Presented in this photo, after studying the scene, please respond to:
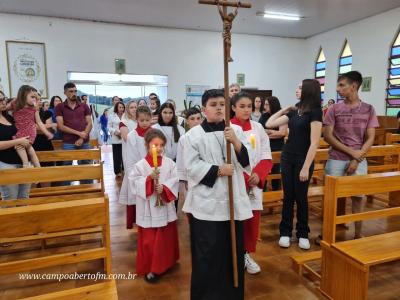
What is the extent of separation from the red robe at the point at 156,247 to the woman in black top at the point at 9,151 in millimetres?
1504

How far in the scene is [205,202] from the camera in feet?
5.61

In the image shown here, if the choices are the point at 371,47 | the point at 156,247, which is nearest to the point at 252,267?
the point at 156,247

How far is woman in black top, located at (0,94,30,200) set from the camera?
2.96 m

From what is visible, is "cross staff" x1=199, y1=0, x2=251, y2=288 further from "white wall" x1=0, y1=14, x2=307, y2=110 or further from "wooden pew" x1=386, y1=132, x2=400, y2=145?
"white wall" x1=0, y1=14, x2=307, y2=110

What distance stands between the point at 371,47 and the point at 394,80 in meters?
1.24

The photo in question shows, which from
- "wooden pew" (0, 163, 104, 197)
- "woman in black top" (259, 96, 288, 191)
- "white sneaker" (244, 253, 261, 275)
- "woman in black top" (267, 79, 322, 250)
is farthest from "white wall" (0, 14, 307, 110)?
"white sneaker" (244, 253, 261, 275)

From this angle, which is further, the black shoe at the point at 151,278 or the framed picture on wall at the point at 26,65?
the framed picture on wall at the point at 26,65

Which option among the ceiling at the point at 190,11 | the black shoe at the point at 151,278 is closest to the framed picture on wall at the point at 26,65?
the ceiling at the point at 190,11

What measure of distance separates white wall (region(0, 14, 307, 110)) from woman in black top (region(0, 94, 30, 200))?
653 centimetres

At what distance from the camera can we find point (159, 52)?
32.6 ft

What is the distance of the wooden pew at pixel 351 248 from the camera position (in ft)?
6.15

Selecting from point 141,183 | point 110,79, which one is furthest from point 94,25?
point 141,183

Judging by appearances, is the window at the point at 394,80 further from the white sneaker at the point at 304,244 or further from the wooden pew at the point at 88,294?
the wooden pew at the point at 88,294

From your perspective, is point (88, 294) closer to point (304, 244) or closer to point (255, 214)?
point (255, 214)
